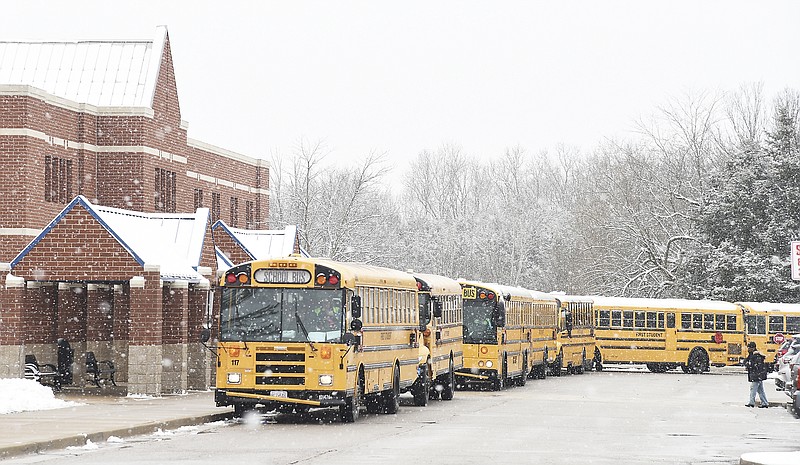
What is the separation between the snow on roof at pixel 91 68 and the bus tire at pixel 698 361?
82.2 ft

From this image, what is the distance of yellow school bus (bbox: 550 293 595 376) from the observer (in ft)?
166

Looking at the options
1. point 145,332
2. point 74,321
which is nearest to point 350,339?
point 145,332

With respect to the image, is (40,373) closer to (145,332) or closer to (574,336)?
(145,332)

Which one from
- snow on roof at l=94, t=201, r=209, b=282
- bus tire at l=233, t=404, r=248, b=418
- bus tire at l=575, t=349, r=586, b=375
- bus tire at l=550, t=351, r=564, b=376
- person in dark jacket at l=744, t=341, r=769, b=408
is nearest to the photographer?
bus tire at l=233, t=404, r=248, b=418

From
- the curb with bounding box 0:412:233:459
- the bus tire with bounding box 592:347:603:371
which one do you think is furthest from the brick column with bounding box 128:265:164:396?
the bus tire with bounding box 592:347:603:371

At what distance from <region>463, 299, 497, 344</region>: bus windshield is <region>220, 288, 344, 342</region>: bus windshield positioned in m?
14.0

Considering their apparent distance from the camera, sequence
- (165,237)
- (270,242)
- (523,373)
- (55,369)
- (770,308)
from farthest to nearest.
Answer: (770,308), (270,242), (523,373), (55,369), (165,237)

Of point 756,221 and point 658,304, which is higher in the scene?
point 756,221

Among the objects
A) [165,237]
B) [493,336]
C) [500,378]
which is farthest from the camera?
[500,378]

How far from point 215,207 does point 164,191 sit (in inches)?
326

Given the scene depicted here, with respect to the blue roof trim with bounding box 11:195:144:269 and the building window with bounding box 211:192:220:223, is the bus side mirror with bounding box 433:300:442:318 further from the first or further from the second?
the building window with bounding box 211:192:220:223

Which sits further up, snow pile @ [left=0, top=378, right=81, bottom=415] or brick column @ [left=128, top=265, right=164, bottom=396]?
Result: brick column @ [left=128, top=265, right=164, bottom=396]

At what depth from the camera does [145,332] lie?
2894cm

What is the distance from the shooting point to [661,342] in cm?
5519
